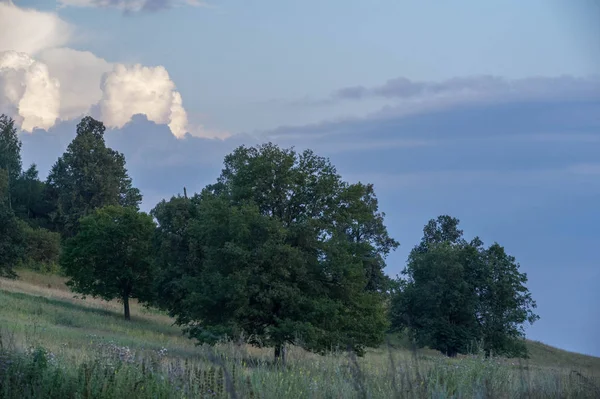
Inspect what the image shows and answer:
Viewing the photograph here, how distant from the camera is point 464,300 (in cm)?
4925

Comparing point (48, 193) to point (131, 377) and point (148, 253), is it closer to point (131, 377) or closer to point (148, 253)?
point (148, 253)

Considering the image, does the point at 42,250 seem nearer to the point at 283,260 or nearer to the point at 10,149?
the point at 10,149

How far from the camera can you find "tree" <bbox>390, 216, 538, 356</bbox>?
1901 inches

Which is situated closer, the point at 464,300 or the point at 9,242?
the point at 464,300

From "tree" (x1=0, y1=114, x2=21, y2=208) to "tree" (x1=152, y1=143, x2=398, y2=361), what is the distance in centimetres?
6711

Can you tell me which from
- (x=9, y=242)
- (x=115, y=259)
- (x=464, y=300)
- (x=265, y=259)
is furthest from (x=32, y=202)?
(x=265, y=259)

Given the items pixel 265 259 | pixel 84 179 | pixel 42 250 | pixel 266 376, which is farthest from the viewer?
pixel 84 179

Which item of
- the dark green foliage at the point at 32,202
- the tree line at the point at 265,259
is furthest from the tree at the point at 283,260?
the dark green foliage at the point at 32,202

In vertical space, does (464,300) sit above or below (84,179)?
below

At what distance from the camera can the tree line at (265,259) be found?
26.2 m

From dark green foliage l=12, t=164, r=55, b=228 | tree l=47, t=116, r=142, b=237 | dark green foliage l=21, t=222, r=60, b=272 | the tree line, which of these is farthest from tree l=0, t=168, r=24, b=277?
dark green foliage l=12, t=164, r=55, b=228

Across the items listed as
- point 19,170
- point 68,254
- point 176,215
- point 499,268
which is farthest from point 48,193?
point 499,268

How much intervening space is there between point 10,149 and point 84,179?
2096cm

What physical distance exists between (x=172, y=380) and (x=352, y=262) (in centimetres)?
2085
